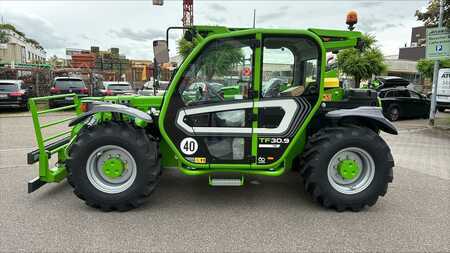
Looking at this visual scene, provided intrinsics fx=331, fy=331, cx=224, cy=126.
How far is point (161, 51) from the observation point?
4289 millimetres

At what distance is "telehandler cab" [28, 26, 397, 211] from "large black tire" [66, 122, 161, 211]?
0.01m

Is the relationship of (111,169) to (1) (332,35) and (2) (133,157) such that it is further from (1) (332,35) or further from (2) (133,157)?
(1) (332,35)

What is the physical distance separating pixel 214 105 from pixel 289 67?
1.11m

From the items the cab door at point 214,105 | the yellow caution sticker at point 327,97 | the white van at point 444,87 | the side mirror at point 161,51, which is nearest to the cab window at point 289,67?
the cab door at point 214,105

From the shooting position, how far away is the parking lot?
3256mm

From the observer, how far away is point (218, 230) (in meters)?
3.53

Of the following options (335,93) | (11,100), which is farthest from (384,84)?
(11,100)

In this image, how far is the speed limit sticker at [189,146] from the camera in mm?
4023

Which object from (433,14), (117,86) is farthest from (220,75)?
(117,86)

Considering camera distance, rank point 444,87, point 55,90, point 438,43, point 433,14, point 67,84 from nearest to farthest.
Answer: point 438,43
point 433,14
point 444,87
point 55,90
point 67,84

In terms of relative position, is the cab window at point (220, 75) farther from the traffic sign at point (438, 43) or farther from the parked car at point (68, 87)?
the parked car at point (68, 87)

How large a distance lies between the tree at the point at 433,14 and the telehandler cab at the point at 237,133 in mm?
8817

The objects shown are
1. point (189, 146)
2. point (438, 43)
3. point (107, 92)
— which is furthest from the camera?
point (107, 92)

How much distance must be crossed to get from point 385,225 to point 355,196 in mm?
467
